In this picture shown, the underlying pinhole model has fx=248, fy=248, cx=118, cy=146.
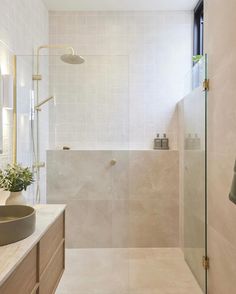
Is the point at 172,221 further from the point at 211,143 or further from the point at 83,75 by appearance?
the point at 83,75

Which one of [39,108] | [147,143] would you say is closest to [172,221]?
[147,143]

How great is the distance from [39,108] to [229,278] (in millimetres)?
2285

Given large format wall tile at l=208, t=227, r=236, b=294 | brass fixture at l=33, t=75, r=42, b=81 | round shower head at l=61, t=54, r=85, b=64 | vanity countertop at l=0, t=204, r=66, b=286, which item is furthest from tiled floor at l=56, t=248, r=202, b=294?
round shower head at l=61, t=54, r=85, b=64

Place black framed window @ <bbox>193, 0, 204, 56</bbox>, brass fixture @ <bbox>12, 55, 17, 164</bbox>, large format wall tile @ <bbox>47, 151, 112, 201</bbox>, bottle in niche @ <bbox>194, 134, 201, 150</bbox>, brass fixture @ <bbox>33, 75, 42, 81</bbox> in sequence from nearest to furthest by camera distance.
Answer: brass fixture @ <bbox>12, 55, 17, 164</bbox>
bottle in niche @ <bbox>194, 134, 201, 150</bbox>
brass fixture @ <bbox>33, 75, 42, 81</bbox>
large format wall tile @ <bbox>47, 151, 112, 201</bbox>
black framed window @ <bbox>193, 0, 204, 56</bbox>

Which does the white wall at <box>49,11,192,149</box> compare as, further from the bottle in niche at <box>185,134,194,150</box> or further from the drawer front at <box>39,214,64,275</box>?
the drawer front at <box>39,214,64,275</box>

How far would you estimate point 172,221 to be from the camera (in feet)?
9.80

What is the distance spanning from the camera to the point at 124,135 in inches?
113

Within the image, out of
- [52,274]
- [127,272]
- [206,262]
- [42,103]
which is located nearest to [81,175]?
[42,103]

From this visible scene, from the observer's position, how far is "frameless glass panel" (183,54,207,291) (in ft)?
7.09

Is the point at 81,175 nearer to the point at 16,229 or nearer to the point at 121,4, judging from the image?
the point at 16,229

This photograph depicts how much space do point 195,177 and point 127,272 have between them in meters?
1.13

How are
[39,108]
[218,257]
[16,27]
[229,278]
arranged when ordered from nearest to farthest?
1. [229,278]
2. [218,257]
3. [16,27]
4. [39,108]

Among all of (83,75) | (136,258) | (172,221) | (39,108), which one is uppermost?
(83,75)

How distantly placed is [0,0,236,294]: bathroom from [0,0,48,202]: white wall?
0.01 m
